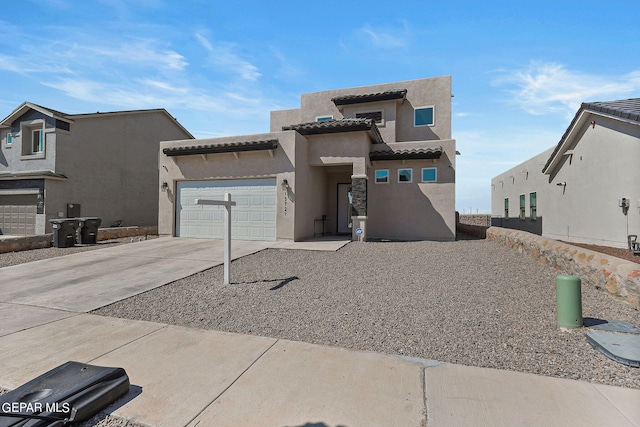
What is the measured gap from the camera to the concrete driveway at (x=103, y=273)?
5.98 m

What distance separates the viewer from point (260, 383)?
10.1 feet

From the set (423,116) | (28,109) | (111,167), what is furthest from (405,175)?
(28,109)

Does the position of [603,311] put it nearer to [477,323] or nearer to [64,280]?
[477,323]

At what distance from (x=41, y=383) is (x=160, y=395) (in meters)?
1.10

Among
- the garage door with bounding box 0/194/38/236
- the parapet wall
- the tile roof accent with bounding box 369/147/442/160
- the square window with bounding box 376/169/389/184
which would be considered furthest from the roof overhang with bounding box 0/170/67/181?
the parapet wall

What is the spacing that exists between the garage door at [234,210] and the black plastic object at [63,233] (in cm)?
389

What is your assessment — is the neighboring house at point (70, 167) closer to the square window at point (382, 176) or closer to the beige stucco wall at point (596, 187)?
the square window at point (382, 176)

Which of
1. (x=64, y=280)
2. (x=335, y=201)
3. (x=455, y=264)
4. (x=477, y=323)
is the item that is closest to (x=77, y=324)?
(x=64, y=280)

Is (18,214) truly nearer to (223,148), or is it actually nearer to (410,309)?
Answer: (223,148)

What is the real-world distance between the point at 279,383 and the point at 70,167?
19.7 meters

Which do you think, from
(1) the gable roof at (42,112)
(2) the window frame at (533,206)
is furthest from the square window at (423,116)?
(1) the gable roof at (42,112)

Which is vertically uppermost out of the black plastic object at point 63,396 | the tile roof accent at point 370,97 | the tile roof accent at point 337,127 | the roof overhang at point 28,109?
the tile roof accent at point 370,97

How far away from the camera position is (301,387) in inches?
118

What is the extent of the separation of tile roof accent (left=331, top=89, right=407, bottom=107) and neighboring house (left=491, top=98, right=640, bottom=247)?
7862mm
